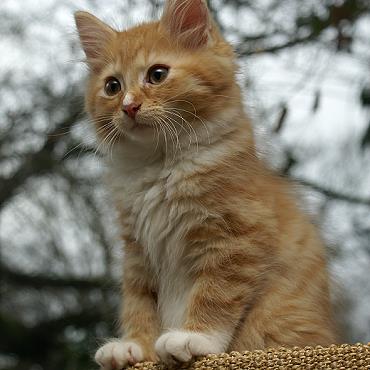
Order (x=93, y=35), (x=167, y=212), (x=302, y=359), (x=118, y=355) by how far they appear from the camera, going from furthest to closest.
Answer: (x=93, y=35), (x=167, y=212), (x=118, y=355), (x=302, y=359)

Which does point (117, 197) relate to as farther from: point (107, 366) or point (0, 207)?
point (0, 207)

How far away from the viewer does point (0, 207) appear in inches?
99.3

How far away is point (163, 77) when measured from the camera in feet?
4.57

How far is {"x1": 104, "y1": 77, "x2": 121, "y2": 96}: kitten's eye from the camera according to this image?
1461 mm

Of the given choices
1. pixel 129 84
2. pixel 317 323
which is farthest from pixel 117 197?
pixel 317 323

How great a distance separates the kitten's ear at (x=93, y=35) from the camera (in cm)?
156

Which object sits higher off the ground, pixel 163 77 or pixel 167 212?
pixel 163 77

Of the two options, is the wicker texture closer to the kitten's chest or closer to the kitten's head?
the kitten's chest

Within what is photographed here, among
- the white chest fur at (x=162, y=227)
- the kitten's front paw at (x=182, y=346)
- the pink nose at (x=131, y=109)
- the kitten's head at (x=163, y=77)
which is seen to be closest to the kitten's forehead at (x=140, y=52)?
the kitten's head at (x=163, y=77)

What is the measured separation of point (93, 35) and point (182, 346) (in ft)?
2.53

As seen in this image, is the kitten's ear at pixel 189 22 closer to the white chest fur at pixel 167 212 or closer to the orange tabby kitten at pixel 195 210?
the orange tabby kitten at pixel 195 210

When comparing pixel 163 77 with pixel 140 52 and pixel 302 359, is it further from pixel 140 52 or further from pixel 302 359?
pixel 302 359

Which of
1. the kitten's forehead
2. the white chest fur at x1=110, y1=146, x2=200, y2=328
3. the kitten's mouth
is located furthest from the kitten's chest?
the kitten's forehead

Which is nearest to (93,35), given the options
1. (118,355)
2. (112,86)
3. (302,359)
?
(112,86)
